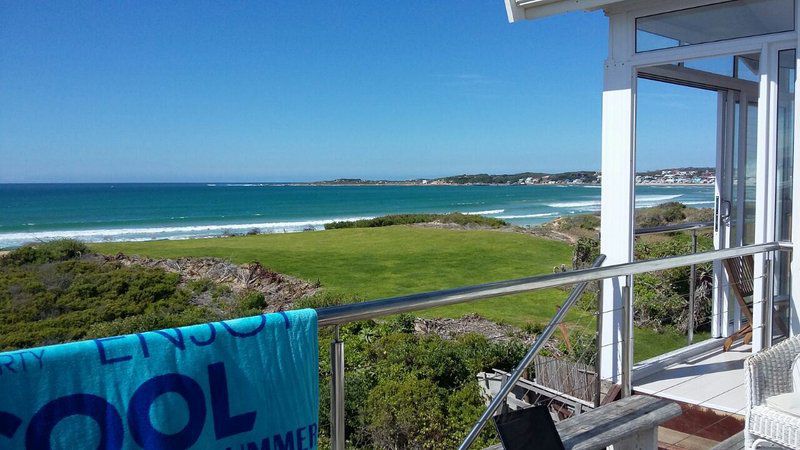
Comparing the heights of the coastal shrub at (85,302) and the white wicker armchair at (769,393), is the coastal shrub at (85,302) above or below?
below

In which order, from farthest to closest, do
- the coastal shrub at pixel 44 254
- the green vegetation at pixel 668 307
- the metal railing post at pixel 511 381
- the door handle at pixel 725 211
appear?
the coastal shrub at pixel 44 254, the green vegetation at pixel 668 307, the door handle at pixel 725 211, the metal railing post at pixel 511 381

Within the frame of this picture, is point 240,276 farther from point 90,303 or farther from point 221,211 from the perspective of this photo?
point 221,211

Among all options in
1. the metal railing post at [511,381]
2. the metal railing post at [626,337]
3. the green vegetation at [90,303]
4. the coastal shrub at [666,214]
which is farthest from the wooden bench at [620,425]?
the green vegetation at [90,303]

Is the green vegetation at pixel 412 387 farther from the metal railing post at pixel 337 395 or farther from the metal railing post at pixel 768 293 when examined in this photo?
the metal railing post at pixel 337 395

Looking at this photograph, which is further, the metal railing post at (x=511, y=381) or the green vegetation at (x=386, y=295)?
the green vegetation at (x=386, y=295)

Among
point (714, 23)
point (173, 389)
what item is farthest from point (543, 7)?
point (173, 389)

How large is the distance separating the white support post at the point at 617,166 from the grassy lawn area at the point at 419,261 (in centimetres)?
551

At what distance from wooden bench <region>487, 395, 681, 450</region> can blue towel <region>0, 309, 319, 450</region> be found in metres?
0.85

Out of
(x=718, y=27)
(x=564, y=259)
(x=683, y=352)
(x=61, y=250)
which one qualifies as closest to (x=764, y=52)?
(x=718, y=27)

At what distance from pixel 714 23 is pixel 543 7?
3.28 feet

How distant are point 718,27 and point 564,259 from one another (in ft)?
38.6

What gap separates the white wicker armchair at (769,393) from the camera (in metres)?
2.28

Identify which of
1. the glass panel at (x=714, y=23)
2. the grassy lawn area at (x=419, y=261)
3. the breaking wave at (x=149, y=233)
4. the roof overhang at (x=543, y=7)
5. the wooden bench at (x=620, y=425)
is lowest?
the breaking wave at (x=149, y=233)

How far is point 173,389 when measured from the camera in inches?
54.1
